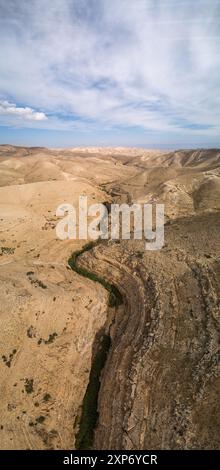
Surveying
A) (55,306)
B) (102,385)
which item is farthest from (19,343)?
(102,385)

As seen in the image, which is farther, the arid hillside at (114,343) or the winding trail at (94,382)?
the winding trail at (94,382)

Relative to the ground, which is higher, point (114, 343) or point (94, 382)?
point (114, 343)

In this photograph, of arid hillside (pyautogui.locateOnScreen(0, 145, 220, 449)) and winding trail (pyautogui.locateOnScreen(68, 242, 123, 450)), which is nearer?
arid hillside (pyautogui.locateOnScreen(0, 145, 220, 449))

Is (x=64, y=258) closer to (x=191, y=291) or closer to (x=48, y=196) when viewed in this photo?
(x=191, y=291)

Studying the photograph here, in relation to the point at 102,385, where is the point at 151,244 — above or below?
above

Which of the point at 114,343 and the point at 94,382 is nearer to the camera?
the point at 94,382
